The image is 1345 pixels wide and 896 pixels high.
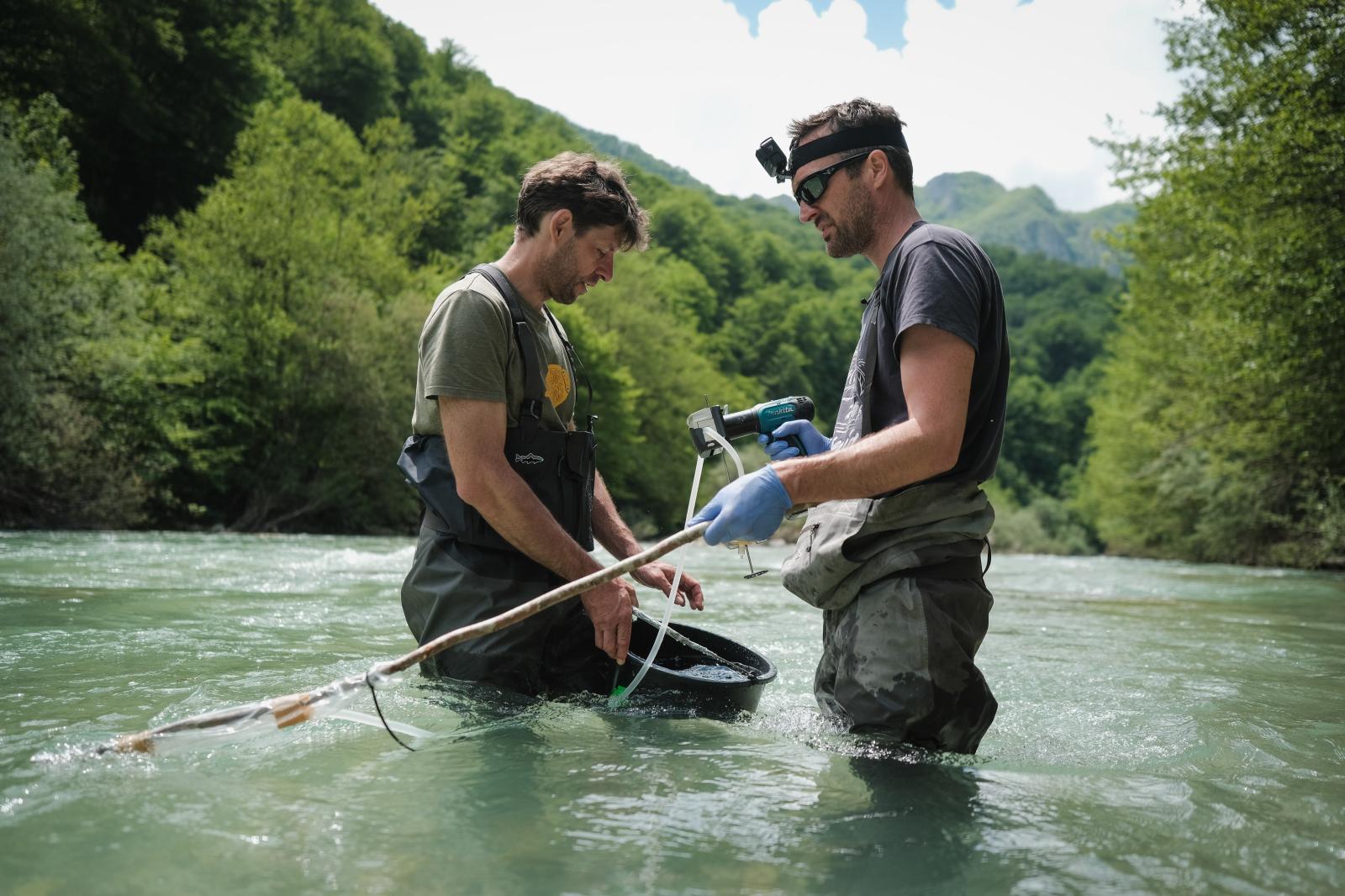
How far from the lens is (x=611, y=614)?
384 centimetres

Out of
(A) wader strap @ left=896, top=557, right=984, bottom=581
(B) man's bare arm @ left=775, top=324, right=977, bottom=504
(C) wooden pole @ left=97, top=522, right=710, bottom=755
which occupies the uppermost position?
(B) man's bare arm @ left=775, top=324, right=977, bottom=504

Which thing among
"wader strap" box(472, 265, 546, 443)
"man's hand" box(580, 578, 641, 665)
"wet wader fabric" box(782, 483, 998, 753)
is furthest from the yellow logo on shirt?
"wet wader fabric" box(782, 483, 998, 753)

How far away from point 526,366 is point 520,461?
342 mm

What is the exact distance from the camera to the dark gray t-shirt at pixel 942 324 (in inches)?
120

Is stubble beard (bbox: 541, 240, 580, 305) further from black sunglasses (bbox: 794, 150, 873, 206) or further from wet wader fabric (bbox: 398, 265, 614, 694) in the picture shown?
black sunglasses (bbox: 794, 150, 873, 206)

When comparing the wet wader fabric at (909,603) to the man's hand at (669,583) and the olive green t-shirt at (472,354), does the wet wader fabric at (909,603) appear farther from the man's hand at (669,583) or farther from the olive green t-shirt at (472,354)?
the olive green t-shirt at (472,354)

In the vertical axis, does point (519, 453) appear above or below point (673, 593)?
above

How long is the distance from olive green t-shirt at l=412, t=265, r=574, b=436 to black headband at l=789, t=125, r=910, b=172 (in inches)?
47.3

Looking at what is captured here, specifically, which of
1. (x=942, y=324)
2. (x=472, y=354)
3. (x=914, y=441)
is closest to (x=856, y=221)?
(x=942, y=324)

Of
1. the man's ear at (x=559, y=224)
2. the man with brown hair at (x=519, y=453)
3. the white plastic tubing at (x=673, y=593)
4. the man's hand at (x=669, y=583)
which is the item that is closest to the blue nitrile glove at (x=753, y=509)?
the white plastic tubing at (x=673, y=593)

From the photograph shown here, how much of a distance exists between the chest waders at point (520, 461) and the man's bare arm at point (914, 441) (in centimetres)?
107

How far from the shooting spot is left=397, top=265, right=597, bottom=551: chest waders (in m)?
3.86

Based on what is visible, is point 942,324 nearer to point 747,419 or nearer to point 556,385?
point 747,419

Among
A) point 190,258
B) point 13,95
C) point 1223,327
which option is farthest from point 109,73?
point 1223,327
